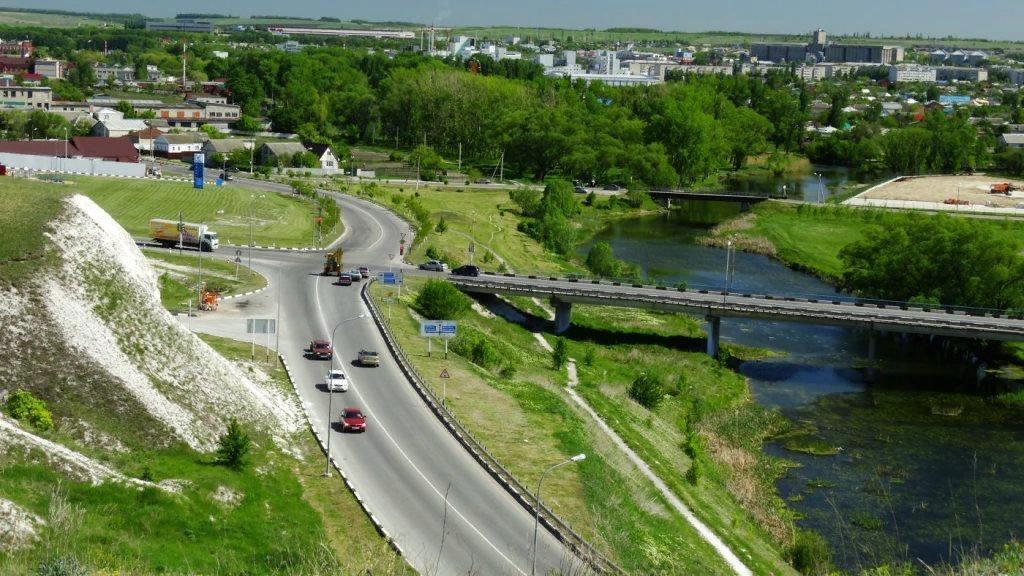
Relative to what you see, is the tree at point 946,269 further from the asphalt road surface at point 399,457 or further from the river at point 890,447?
the asphalt road surface at point 399,457

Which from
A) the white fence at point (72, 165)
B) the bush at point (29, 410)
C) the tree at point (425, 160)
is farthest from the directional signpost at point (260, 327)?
the tree at point (425, 160)

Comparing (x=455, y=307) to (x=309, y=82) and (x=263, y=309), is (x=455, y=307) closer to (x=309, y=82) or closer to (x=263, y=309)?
(x=263, y=309)

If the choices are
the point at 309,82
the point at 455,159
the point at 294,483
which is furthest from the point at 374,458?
the point at 309,82

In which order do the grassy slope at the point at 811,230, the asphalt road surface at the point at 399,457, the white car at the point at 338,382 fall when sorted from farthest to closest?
the grassy slope at the point at 811,230 < the white car at the point at 338,382 < the asphalt road surface at the point at 399,457

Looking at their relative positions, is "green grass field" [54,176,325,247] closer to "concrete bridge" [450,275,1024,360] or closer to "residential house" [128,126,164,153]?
"concrete bridge" [450,275,1024,360]

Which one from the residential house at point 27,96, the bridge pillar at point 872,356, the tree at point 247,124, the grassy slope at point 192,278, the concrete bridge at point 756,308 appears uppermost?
the residential house at point 27,96

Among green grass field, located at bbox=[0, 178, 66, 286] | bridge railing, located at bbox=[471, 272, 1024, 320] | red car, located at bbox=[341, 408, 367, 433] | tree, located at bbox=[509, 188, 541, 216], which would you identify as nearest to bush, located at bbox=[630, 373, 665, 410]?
bridge railing, located at bbox=[471, 272, 1024, 320]

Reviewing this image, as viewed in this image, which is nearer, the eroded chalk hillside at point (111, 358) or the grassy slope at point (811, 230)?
the eroded chalk hillside at point (111, 358)
